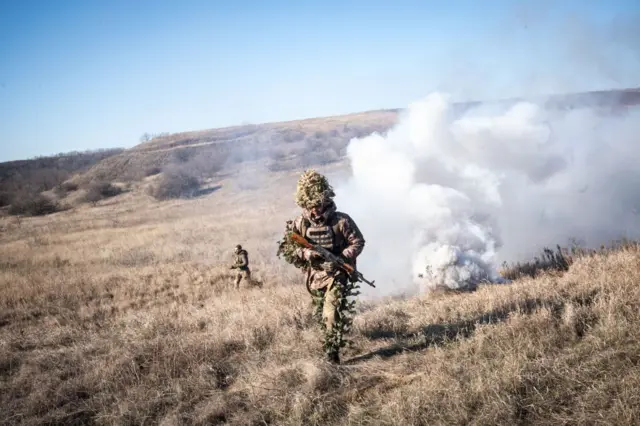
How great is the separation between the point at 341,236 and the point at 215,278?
298 inches

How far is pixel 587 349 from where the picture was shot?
4062mm

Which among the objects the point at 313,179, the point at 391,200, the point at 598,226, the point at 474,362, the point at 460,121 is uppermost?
the point at 460,121

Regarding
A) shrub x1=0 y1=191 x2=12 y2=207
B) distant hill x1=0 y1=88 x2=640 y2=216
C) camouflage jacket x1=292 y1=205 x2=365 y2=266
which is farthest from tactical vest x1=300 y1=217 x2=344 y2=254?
shrub x1=0 y1=191 x2=12 y2=207

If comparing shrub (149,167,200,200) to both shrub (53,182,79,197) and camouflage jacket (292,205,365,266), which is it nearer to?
shrub (53,182,79,197)

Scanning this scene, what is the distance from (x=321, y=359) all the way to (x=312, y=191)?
6.24ft

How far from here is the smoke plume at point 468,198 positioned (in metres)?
11.2

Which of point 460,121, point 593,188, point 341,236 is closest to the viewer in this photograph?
point 341,236

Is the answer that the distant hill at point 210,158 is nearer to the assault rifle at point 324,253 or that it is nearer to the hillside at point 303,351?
the hillside at point 303,351

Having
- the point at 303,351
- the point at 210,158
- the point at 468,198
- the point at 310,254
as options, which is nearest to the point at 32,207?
the point at 210,158

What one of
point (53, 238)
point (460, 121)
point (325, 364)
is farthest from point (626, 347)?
point (53, 238)

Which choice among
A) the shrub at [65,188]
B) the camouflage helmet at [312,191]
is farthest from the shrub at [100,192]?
the camouflage helmet at [312,191]

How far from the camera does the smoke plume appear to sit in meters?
11.2

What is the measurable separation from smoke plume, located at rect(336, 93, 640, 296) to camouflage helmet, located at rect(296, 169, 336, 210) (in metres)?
5.61

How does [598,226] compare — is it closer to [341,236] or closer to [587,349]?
[587,349]
